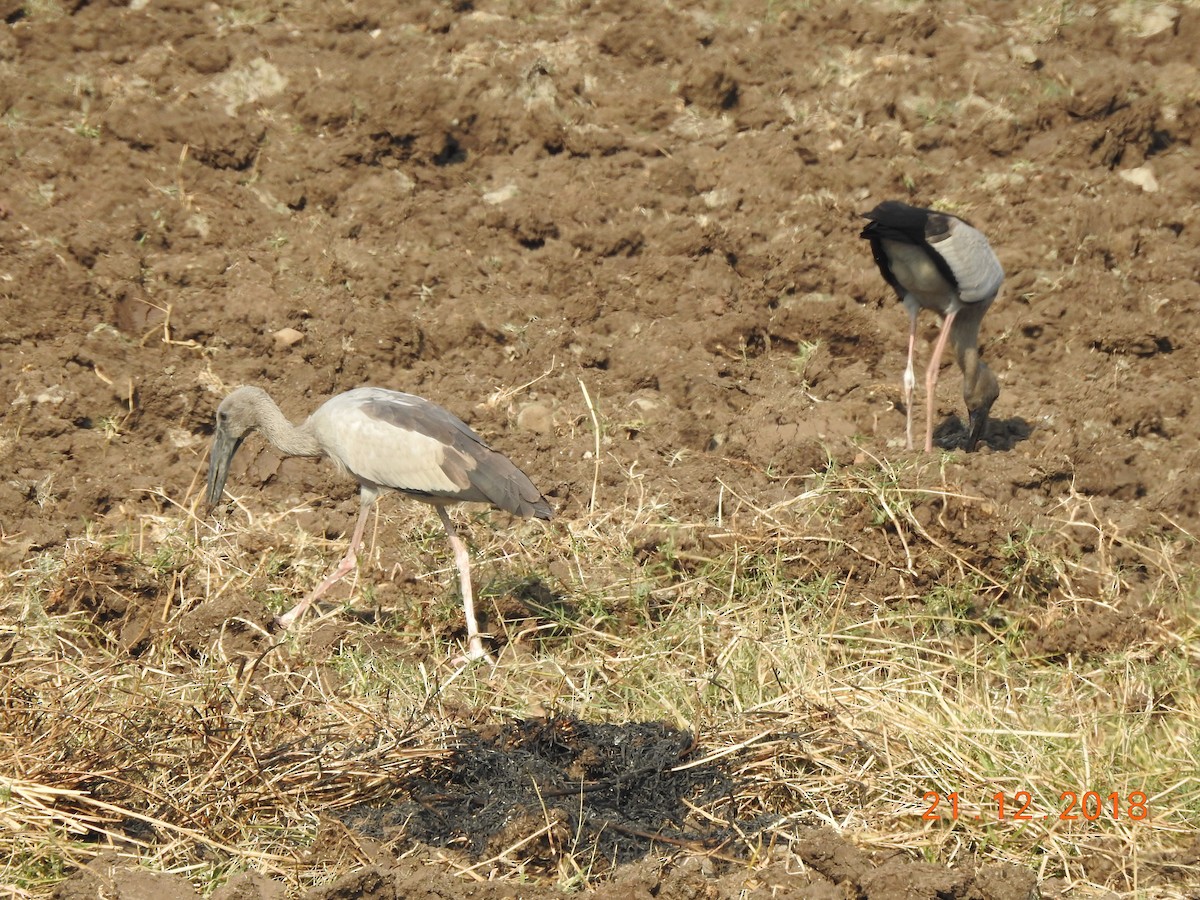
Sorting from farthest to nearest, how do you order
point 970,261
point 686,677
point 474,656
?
point 970,261 < point 474,656 < point 686,677

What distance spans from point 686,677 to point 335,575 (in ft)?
6.06

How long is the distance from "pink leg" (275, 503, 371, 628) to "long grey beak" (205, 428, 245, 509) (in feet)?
2.65

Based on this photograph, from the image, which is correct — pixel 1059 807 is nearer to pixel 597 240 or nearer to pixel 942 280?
pixel 942 280

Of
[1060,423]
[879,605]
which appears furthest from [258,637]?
[1060,423]

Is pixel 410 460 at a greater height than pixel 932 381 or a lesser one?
greater

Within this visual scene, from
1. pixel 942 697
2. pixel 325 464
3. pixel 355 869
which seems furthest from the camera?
pixel 325 464

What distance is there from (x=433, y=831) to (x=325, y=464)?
3385mm

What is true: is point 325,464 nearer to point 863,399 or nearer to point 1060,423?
point 863,399

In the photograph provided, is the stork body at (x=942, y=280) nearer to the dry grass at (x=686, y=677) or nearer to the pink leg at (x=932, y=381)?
the pink leg at (x=932, y=381)

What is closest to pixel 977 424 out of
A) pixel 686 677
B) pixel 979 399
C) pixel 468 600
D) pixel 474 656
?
pixel 979 399

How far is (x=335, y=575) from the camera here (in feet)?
21.3

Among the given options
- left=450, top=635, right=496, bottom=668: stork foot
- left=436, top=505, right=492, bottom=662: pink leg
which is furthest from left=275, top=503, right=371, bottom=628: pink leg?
left=450, top=635, right=496, bottom=668: stork foot

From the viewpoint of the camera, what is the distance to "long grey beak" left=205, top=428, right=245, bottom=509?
277 inches

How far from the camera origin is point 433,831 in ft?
15.3
